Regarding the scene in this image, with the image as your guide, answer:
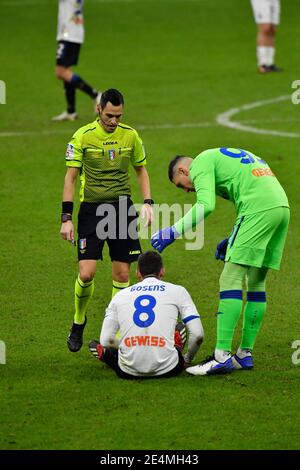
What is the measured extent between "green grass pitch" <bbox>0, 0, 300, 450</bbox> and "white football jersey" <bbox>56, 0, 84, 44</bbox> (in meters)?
1.50

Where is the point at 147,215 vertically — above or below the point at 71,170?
below

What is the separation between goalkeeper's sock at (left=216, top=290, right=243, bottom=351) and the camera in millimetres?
10414

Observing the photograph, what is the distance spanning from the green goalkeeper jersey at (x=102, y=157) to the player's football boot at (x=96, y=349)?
57.9 inches

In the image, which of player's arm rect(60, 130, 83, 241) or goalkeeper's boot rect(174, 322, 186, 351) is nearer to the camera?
goalkeeper's boot rect(174, 322, 186, 351)

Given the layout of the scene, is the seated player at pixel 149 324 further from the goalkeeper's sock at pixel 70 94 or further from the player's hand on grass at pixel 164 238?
the goalkeeper's sock at pixel 70 94

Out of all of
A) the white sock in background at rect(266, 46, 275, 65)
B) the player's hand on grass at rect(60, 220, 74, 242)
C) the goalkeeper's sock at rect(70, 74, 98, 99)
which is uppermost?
the white sock in background at rect(266, 46, 275, 65)

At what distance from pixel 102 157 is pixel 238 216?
1804mm

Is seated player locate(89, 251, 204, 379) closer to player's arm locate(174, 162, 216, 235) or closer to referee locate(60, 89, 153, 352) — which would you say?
player's arm locate(174, 162, 216, 235)

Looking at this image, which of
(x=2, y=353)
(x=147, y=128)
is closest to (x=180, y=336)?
(x=2, y=353)

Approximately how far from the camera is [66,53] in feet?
70.8

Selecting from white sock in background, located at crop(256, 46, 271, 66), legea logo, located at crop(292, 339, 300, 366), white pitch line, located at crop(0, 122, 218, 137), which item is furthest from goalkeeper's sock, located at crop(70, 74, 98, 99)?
legea logo, located at crop(292, 339, 300, 366)

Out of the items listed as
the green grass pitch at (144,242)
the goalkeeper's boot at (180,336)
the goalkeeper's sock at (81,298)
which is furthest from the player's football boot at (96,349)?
the goalkeeper's boot at (180,336)

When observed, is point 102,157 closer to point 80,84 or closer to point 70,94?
point 70,94
